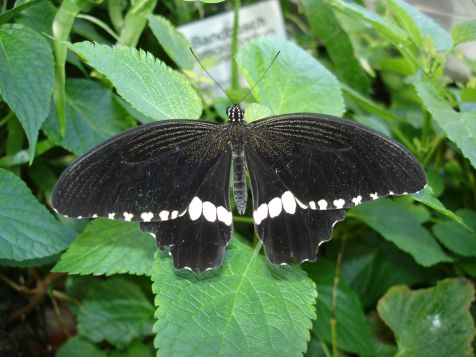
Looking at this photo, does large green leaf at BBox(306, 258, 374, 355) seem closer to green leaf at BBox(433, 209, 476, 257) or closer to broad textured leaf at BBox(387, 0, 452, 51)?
green leaf at BBox(433, 209, 476, 257)

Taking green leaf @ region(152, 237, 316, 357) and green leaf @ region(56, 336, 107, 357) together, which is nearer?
green leaf @ region(152, 237, 316, 357)

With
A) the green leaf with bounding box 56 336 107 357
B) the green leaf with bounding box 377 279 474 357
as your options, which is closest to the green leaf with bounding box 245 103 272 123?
the green leaf with bounding box 377 279 474 357

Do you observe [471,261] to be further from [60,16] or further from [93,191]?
[60,16]

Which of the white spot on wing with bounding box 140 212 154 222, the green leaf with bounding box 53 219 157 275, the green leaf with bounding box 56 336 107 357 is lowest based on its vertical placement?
the green leaf with bounding box 56 336 107 357

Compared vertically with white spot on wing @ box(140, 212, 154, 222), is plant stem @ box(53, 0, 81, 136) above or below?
above

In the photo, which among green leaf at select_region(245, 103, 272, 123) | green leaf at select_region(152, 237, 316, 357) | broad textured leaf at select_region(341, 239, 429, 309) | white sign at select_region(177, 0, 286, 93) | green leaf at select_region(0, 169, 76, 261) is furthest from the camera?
white sign at select_region(177, 0, 286, 93)
